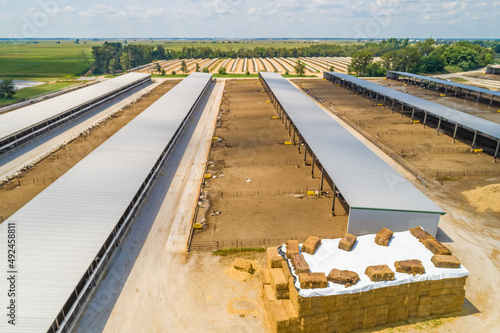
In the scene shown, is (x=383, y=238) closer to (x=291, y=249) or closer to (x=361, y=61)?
(x=291, y=249)

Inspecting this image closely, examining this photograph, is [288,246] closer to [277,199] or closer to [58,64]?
[277,199]

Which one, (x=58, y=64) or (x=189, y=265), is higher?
(x=58, y=64)

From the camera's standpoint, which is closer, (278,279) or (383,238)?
(278,279)

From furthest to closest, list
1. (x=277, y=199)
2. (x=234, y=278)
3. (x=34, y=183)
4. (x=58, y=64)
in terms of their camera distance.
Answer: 1. (x=58, y=64)
2. (x=34, y=183)
3. (x=277, y=199)
4. (x=234, y=278)

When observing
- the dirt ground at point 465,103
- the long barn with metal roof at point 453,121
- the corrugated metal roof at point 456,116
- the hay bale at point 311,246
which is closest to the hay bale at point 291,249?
the hay bale at point 311,246

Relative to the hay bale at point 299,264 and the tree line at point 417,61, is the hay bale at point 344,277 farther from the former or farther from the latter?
the tree line at point 417,61

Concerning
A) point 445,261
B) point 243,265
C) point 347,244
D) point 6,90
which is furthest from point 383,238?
point 6,90

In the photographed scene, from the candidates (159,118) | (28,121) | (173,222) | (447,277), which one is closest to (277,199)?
(173,222)
